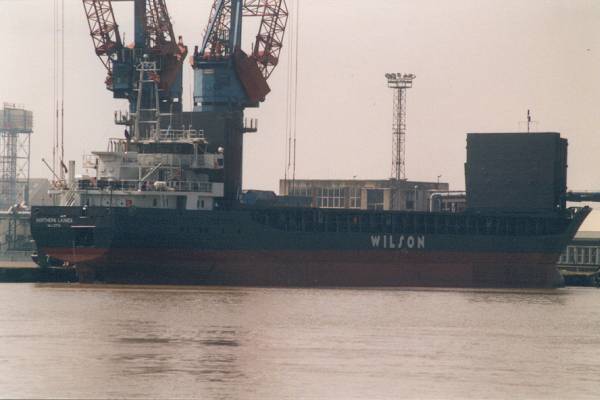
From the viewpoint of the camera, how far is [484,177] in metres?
77.3

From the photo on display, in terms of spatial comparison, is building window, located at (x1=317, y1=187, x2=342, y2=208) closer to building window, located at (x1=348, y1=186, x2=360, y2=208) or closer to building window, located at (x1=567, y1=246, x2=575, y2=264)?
building window, located at (x1=348, y1=186, x2=360, y2=208)

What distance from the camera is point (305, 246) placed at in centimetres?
6831

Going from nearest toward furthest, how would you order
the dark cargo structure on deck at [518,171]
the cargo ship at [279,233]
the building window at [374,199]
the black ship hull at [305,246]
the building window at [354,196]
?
1. the black ship hull at [305,246]
2. the cargo ship at [279,233]
3. the dark cargo structure on deck at [518,171]
4. the building window at [374,199]
5. the building window at [354,196]

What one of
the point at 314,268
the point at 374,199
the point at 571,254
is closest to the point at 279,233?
the point at 314,268

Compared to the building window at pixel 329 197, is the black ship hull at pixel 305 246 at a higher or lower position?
lower

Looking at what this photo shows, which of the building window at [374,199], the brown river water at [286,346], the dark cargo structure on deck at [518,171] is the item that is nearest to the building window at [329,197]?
the building window at [374,199]

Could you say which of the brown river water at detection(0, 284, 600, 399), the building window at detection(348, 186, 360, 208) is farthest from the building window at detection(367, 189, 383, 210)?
the brown river water at detection(0, 284, 600, 399)

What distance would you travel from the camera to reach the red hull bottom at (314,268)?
64250mm

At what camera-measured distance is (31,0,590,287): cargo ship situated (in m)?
64.3

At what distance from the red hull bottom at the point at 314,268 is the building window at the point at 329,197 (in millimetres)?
51090

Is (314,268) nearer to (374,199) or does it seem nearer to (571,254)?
(571,254)

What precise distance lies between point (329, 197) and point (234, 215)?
60.1 meters

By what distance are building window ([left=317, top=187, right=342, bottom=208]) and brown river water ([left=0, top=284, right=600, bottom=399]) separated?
208 feet

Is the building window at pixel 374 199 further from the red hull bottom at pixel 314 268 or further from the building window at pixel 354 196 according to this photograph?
the red hull bottom at pixel 314 268
